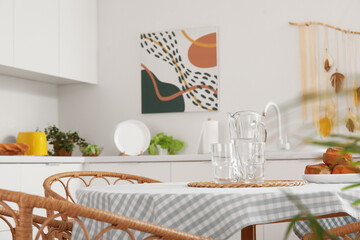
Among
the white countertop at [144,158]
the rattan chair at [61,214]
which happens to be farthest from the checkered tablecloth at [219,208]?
the white countertop at [144,158]

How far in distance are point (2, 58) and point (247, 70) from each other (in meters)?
1.87

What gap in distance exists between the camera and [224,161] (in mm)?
1703

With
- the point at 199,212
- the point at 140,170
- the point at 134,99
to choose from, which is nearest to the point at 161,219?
the point at 199,212

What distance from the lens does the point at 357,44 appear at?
3822 millimetres

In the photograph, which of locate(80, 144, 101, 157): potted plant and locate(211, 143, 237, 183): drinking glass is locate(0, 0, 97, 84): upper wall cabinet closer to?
locate(80, 144, 101, 157): potted plant

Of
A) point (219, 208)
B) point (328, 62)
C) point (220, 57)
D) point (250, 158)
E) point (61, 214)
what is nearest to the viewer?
point (61, 214)

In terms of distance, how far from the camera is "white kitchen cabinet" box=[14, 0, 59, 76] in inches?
146

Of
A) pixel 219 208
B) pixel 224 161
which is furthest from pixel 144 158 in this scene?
pixel 219 208

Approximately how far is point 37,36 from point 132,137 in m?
1.10

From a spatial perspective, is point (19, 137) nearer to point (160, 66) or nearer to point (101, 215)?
point (160, 66)

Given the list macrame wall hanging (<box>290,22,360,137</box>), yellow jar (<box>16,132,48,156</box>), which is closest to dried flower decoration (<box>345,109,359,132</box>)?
macrame wall hanging (<box>290,22,360,137</box>)

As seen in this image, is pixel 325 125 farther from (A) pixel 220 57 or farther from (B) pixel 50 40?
(B) pixel 50 40

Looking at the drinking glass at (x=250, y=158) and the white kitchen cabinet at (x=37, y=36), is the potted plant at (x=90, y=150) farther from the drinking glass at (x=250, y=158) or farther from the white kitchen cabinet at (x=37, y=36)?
the drinking glass at (x=250, y=158)

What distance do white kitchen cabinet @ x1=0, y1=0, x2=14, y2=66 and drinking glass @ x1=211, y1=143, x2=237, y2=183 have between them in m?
2.33
